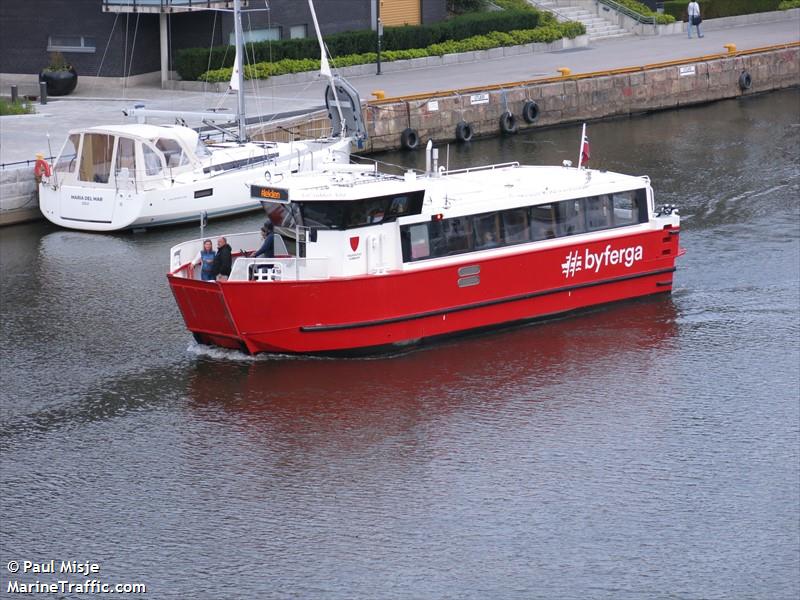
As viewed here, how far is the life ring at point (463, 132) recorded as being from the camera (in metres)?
49.0

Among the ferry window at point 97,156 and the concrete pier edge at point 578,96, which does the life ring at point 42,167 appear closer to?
the ferry window at point 97,156

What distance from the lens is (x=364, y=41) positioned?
5512 centimetres

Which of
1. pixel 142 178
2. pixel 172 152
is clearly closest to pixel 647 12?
pixel 172 152

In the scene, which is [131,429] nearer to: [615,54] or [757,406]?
[757,406]

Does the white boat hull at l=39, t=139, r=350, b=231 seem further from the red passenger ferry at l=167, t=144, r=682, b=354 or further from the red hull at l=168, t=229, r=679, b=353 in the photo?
the red hull at l=168, t=229, r=679, b=353

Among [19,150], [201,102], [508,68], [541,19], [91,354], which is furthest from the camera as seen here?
[541,19]

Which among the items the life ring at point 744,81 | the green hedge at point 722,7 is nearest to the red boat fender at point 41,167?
the life ring at point 744,81

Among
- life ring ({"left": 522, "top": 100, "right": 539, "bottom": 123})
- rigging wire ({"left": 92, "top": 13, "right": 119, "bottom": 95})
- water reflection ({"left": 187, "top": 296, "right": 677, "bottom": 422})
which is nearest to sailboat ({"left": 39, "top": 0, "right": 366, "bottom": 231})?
water reflection ({"left": 187, "top": 296, "right": 677, "bottom": 422})

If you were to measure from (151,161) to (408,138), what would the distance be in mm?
13558

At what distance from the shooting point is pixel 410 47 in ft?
187

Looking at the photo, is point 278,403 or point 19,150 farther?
point 19,150

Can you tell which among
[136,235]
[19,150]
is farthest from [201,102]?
[136,235]

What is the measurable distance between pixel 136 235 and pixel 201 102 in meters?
12.1

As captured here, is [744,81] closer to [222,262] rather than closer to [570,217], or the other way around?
[570,217]
